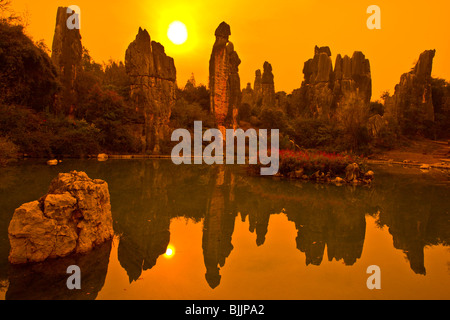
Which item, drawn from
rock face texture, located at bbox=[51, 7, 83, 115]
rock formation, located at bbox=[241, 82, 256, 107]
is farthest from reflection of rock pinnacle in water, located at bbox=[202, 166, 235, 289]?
rock formation, located at bbox=[241, 82, 256, 107]

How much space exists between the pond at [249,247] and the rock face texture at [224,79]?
1861cm

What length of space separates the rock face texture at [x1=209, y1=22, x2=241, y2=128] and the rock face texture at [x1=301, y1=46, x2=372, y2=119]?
10.4 meters

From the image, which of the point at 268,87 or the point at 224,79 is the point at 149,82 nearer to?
the point at 224,79

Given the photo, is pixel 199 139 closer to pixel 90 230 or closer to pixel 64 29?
pixel 64 29

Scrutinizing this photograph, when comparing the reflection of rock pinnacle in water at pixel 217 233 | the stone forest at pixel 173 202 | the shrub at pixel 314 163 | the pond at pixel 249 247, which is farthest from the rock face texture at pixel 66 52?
the reflection of rock pinnacle in water at pixel 217 233

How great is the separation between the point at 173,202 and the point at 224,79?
21.2 metres

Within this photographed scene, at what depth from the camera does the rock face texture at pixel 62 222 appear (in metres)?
3.76

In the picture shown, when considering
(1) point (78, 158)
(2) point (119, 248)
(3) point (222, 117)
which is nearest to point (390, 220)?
(2) point (119, 248)

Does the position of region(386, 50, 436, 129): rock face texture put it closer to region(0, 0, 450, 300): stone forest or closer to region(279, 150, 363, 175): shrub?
region(0, 0, 450, 300): stone forest

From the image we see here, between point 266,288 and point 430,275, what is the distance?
Answer: 2151 millimetres

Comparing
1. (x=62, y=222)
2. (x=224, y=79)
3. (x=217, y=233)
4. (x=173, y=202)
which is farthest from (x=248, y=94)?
(x=62, y=222)

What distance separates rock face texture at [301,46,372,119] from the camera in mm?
33331

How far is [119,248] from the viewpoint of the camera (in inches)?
175

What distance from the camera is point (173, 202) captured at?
24.6 ft
